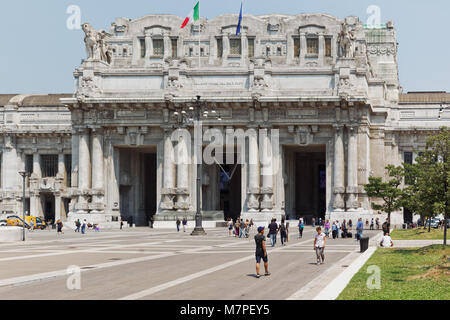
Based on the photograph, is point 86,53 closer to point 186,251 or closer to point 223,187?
point 223,187

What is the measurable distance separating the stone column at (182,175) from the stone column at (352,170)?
654 inches

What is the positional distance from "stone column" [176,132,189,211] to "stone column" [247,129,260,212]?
6.48 metres

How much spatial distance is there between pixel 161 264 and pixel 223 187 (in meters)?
69.8

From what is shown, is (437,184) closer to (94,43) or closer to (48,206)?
(94,43)

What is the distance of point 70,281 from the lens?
22531mm

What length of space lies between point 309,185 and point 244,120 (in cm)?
2105

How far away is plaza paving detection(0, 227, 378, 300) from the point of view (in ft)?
65.1

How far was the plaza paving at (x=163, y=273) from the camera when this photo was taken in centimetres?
1983

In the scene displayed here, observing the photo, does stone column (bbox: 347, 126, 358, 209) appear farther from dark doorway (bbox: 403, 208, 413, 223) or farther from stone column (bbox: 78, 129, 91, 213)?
stone column (bbox: 78, 129, 91, 213)

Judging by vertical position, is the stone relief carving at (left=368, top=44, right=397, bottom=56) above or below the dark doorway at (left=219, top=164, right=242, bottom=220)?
above

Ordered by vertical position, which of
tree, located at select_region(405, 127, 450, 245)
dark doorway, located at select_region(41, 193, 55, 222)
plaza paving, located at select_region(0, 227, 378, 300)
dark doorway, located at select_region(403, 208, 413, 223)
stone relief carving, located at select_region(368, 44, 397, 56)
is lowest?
dark doorway, located at select_region(403, 208, 413, 223)

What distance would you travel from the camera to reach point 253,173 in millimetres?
75188

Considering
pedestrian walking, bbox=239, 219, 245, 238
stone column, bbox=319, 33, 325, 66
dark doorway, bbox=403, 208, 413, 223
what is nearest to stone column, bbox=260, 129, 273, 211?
stone column, bbox=319, 33, 325, 66
